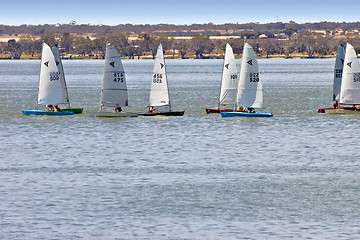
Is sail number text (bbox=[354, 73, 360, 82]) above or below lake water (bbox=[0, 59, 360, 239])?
above

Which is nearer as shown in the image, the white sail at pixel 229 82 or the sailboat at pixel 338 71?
the white sail at pixel 229 82

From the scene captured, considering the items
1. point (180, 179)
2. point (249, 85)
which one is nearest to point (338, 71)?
point (249, 85)

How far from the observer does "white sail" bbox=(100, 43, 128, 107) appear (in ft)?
234

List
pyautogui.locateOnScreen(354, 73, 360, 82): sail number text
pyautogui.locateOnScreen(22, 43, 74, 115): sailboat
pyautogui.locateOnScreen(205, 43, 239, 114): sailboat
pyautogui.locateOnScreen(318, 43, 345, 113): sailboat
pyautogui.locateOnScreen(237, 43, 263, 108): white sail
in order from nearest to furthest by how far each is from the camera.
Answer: pyautogui.locateOnScreen(237, 43, 263, 108): white sail, pyautogui.locateOnScreen(205, 43, 239, 114): sailboat, pyautogui.locateOnScreen(354, 73, 360, 82): sail number text, pyautogui.locateOnScreen(22, 43, 74, 115): sailboat, pyautogui.locateOnScreen(318, 43, 345, 113): sailboat

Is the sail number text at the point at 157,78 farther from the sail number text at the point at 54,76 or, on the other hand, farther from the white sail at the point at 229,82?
the sail number text at the point at 54,76

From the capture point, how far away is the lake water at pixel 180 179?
2956cm

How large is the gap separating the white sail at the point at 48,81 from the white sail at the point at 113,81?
19.1ft

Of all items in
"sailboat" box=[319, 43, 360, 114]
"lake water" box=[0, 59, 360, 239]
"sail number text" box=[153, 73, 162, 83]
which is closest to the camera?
"lake water" box=[0, 59, 360, 239]

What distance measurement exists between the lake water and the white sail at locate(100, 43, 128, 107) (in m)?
2.40

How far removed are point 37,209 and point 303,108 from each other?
61888 millimetres

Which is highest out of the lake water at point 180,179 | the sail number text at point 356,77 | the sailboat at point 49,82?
the sail number text at point 356,77

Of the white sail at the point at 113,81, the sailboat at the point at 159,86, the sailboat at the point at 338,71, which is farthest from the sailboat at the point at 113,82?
the sailboat at the point at 338,71

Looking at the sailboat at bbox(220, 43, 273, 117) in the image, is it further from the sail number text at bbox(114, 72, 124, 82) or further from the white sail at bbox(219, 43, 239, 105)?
the sail number text at bbox(114, 72, 124, 82)

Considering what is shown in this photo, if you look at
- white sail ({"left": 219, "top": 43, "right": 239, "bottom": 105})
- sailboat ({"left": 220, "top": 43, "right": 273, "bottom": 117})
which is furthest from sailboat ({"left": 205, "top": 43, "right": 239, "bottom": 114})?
sailboat ({"left": 220, "top": 43, "right": 273, "bottom": 117})
